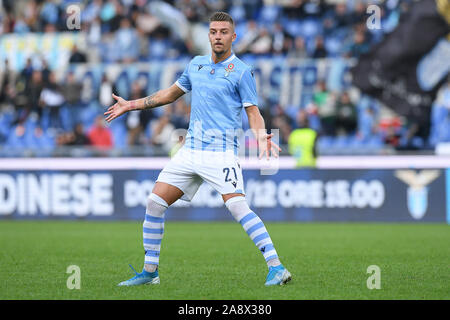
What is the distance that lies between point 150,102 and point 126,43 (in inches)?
602

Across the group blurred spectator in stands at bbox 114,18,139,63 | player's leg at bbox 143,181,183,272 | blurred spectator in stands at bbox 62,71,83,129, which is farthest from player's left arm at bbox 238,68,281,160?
blurred spectator in stands at bbox 114,18,139,63

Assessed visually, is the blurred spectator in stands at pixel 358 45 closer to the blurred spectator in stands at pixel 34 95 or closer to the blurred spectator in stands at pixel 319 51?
the blurred spectator in stands at pixel 319 51

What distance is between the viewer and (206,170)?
7.96 meters

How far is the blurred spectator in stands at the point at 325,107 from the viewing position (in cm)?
2002

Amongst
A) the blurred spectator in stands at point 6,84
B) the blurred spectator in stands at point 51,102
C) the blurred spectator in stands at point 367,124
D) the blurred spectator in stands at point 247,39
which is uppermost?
the blurred spectator in stands at point 247,39

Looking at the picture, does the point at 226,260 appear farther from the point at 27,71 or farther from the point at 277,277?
the point at 27,71

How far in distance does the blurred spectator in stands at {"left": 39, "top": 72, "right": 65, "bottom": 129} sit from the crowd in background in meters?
0.02

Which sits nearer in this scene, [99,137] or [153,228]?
[153,228]

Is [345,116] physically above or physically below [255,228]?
above

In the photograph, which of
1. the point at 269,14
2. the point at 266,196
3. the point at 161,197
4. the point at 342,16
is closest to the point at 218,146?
the point at 161,197

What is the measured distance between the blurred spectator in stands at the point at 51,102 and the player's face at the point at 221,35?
1360cm

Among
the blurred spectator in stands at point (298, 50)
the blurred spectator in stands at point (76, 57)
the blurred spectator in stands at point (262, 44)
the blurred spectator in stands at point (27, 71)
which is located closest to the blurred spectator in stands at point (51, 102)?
the blurred spectator in stands at point (27, 71)

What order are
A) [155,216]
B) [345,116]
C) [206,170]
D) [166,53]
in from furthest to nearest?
[166,53], [345,116], [155,216], [206,170]
